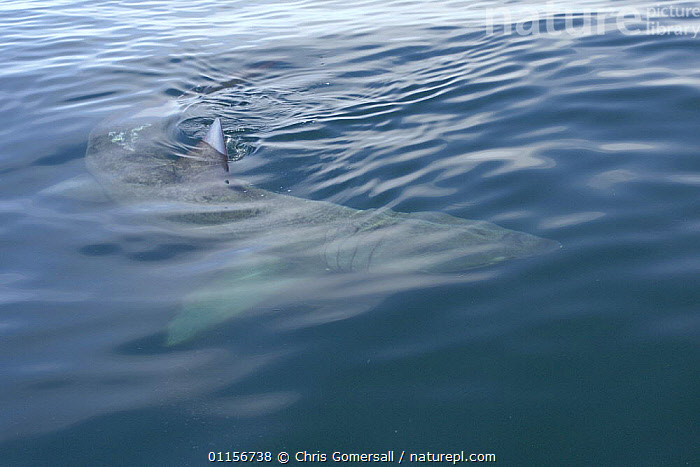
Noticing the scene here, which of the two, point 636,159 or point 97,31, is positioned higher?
point 97,31

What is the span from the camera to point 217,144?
5949 mm

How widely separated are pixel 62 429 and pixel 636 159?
4402mm

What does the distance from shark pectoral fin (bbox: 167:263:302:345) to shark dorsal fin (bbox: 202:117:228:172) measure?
6.45 ft

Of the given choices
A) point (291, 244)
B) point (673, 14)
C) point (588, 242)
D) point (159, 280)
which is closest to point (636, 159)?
point (588, 242)

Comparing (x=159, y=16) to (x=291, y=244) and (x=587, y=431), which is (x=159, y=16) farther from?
(x=587, y=431)

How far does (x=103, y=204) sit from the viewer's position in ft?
17.2

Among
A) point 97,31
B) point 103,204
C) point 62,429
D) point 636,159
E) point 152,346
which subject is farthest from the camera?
point 97,31
